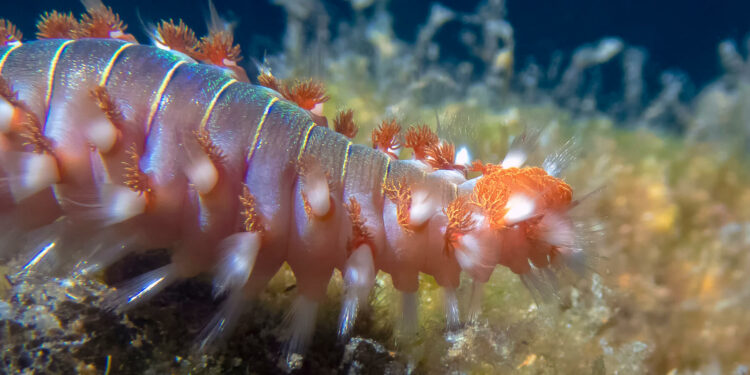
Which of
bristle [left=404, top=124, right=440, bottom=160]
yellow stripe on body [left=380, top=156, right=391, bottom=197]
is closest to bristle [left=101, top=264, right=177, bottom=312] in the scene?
yellow stripe on body [left=380, top=156, right=391, bottom=197]

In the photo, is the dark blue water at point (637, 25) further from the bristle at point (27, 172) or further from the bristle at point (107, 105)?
the bristle at point (27, 172)

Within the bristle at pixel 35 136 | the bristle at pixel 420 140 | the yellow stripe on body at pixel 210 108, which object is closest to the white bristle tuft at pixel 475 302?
the bristle at pixel 420 140

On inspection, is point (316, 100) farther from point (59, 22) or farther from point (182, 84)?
point (59, 22)

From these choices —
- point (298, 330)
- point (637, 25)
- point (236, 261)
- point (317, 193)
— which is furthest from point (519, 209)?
point (637, 25)

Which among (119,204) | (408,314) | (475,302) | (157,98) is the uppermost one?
(157,98)

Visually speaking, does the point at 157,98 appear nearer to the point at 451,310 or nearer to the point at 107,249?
the point at 107,249
